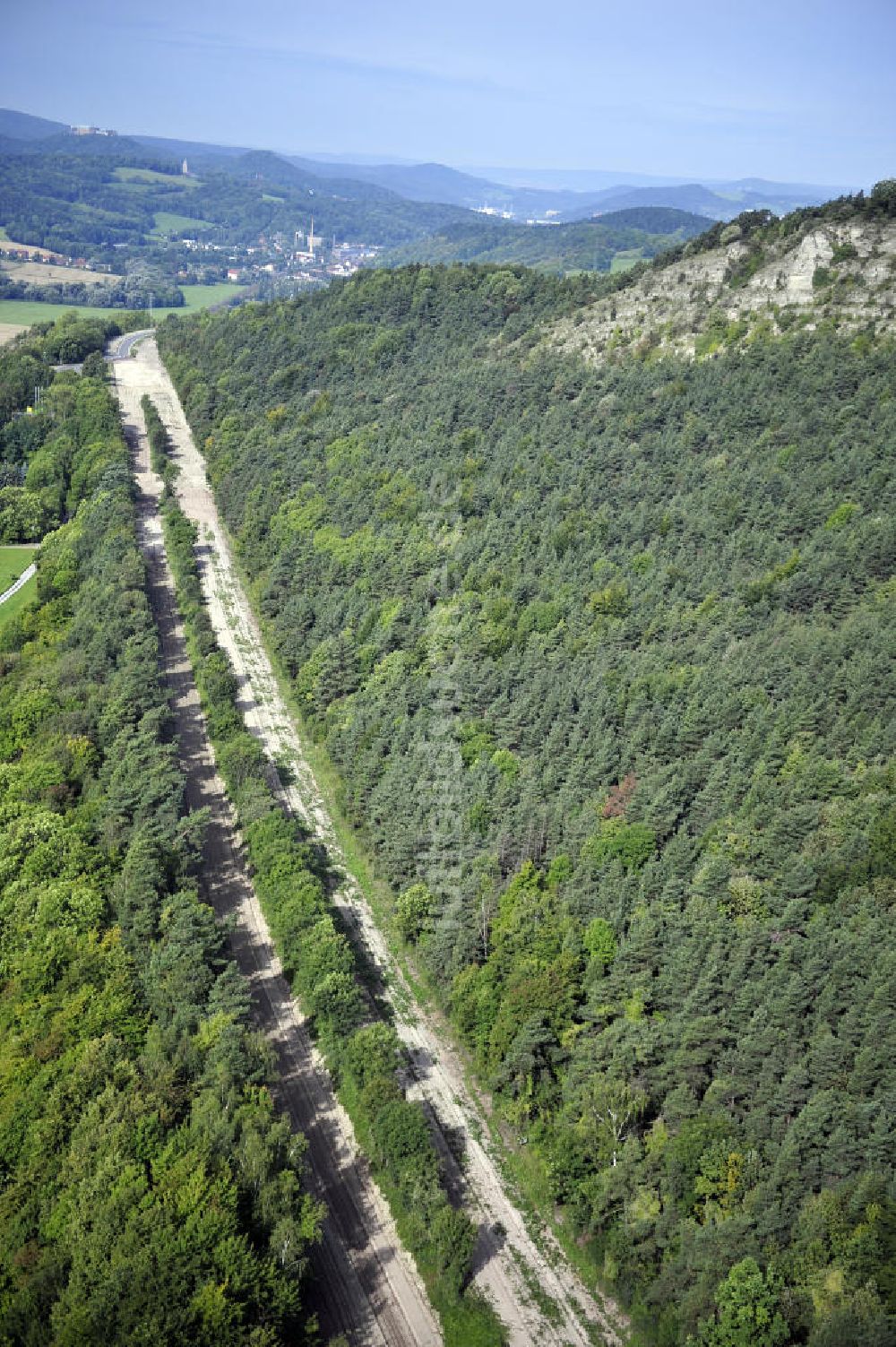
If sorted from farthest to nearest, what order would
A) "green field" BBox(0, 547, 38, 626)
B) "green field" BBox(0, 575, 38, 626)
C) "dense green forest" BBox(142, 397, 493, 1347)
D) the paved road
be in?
the paved road
"green field" BBox(0, 547, 38, 626)
"green field" BBox(0, 575, 38, 626)
"dense green forest" BBox(142, 397, 493, 1347)

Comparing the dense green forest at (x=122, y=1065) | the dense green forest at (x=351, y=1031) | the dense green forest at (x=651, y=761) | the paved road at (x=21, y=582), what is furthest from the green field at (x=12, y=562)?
the dense green forest at (x=351, y=1031)

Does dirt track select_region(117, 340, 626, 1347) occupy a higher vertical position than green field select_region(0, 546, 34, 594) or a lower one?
lower

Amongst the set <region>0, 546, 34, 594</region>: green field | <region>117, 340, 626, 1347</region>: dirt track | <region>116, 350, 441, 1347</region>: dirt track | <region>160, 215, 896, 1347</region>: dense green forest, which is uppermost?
<region>160, 215, 896, 1347</region>: dense green forest

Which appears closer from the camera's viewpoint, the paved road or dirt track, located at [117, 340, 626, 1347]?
dirt track, located at [117, 340, 626, 1347]

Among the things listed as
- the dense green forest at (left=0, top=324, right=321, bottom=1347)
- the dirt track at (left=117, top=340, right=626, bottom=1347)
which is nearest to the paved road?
the dense green forest at (left=0, top=324, right=321, bottom=1347)

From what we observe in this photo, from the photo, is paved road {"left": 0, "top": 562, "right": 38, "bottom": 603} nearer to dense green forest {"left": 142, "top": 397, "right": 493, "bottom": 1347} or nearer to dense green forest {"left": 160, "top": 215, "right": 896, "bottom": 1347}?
→ dense green forest {"left": 160, "top": 215, "right": 896, "bottom": 1347}

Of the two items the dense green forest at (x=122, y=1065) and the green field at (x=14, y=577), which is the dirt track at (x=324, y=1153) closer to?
the dense green forest at (x=122, y=1065)

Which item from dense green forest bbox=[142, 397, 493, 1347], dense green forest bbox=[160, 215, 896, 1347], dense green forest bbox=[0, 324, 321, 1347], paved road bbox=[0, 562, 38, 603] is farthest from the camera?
paved road bbox=[0, 562, 38, 603]
